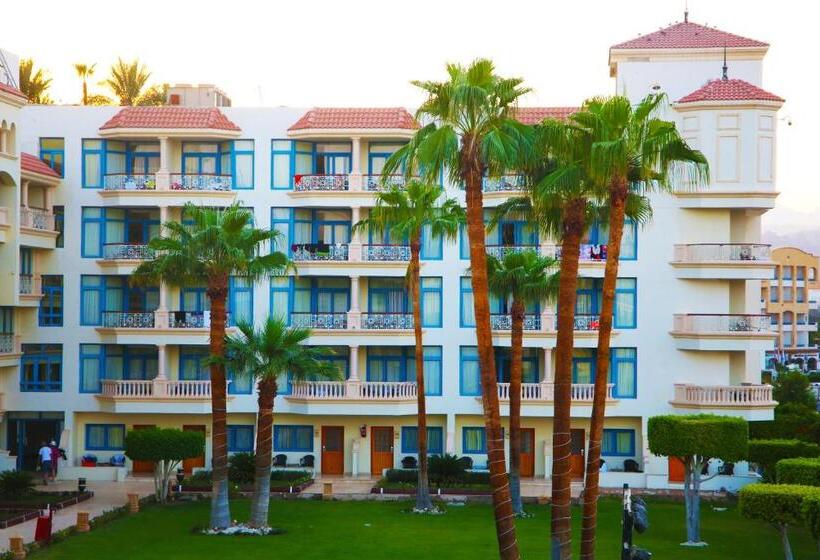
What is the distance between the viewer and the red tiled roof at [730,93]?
175 feet

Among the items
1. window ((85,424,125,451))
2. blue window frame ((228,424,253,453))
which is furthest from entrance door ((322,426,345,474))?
window ((85,424,125,451))

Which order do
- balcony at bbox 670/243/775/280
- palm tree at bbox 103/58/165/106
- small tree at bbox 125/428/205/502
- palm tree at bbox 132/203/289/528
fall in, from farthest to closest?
palm tree at bbox 103/58/165/106, balcony at bbox 670/243/775/280, small tree at bbox 125/428/205/502, palm tree at bbox 132/203/289/528

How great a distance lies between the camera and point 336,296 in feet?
188

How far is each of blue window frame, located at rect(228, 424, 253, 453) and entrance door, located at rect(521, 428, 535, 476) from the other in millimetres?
11468

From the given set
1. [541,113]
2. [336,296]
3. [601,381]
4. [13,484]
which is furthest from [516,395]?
[541,113]

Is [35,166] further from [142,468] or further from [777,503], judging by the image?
[777,503]

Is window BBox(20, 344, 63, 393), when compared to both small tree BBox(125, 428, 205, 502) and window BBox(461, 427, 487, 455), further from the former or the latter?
window BBox(461, 427, 487, 455)

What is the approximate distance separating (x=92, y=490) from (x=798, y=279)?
136 meters

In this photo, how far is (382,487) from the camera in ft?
164

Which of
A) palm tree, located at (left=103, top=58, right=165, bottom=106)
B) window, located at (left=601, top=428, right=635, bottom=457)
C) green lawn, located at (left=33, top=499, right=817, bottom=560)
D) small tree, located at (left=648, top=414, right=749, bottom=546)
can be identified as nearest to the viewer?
green lawn, located at (left=33, top=499, right=817, bottom=560)

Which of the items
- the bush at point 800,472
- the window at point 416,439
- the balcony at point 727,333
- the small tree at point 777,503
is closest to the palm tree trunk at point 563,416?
the small tree at point 777,503

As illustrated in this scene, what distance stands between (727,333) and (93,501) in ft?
83.5

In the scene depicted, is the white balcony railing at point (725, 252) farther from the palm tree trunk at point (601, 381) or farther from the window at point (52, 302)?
the palm tree trunk at point (601, 381)

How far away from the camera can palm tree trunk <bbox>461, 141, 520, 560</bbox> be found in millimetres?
26531
